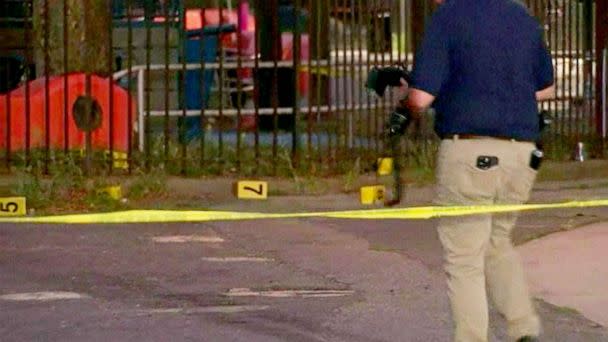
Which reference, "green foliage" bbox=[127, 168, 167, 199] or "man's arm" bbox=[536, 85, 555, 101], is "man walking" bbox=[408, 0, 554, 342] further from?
"green foliage" bbox=[127, 168, 167, 199]

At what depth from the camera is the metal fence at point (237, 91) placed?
46.5 feet

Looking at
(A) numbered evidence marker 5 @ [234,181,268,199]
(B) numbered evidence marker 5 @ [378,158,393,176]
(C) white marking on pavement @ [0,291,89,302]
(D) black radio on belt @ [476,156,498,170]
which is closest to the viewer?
(D) black radio on belt @ [476,156,498,170]

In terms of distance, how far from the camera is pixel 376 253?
11.2 metres

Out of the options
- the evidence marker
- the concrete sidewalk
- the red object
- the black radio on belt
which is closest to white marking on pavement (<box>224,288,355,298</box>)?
the concrete sidewalk

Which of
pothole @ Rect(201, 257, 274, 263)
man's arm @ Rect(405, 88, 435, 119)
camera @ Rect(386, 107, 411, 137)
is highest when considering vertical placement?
man's arm @ Rect(405, 88, 435, 119)

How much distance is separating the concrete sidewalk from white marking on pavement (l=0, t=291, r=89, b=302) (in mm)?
2562

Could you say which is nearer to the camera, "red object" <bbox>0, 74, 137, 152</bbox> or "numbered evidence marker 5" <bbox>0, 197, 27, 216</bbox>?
"numbered evidence marker 5" <bbox>0, 197, 27, 216</bbox>

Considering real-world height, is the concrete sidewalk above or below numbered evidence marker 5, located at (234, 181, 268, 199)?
below

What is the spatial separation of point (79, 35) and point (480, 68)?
820cm

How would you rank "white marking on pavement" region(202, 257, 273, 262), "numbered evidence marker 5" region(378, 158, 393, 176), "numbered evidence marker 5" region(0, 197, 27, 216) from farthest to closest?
"numbered evidence marker 5" region(378, 158, 393, 176)
"numbered evidence marker 5" region(0, 197, 27, 216)
"white marking on pavement" region(202, 257, 273, 262)

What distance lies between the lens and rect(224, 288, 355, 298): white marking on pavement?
31.3 feet

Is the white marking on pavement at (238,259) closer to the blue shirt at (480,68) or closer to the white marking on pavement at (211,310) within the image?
the white marking on pavement at (211,310)

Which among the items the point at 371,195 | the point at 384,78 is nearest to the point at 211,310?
the point at 384,78

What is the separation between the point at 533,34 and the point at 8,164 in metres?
7.42
